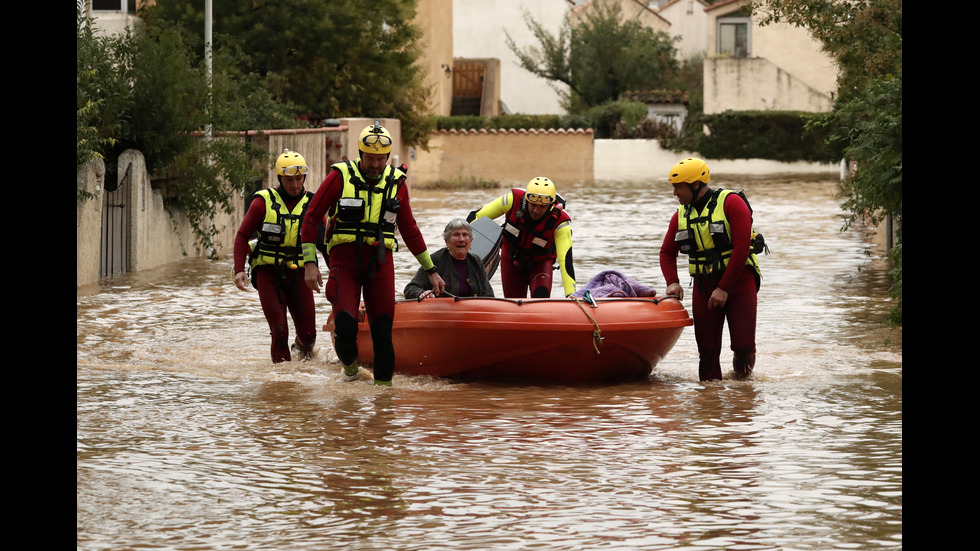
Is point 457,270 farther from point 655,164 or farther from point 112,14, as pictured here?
point 655,164

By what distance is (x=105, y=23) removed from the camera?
26703 mm

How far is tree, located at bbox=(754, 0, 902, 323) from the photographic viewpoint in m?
13.7

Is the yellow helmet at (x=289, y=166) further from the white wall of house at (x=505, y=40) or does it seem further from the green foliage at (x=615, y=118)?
the white wall of house at (x=505, y=40)

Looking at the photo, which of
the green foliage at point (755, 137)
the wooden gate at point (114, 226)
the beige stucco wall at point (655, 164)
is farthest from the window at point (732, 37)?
the wooden gate at point (114, 226)

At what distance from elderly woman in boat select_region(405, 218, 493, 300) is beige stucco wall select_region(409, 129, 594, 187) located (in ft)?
117

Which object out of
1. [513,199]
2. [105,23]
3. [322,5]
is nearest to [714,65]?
[322,5]

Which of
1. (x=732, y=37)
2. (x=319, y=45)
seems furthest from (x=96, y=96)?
(x=732, y=37)

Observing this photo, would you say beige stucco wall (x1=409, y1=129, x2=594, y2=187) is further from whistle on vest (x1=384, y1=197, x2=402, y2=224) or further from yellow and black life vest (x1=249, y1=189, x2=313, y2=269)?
whistle on vest (x1=384, y1=197, x2=402, y2=224)

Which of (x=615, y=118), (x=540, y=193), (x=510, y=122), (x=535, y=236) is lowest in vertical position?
(x=535, y=236)

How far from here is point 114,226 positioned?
1838 cm

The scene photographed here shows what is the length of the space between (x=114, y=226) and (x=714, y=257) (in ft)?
33.3

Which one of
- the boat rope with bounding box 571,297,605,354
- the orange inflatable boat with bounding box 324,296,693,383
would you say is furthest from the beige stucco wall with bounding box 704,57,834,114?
the boat rope with bounding box 571,297,605,354

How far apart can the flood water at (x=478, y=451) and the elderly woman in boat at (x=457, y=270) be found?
1.84ft
